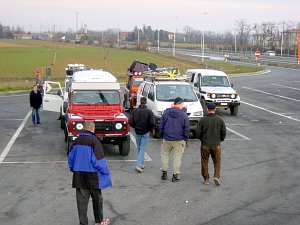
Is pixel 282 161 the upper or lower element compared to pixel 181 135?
lower

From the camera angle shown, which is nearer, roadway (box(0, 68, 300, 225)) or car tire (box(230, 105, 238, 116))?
roadway (box(0, 68, 300, 225))

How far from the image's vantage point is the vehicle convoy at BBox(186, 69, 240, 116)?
72.2 ft

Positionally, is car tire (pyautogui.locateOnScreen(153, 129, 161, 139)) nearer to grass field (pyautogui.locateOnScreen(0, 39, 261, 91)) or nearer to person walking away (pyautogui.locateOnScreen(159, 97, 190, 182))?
person walking away (pyautogui.locateOnScreen(159, 97, 190, 182))

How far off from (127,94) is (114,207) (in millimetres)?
14944

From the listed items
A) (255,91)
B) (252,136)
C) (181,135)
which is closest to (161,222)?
(181,135)

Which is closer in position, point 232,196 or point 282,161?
point 232,196

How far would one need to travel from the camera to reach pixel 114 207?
9234 mm

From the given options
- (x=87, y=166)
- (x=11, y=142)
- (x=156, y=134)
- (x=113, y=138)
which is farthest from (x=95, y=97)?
(x=87, y=166)

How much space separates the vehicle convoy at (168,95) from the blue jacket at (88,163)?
29.8 feet

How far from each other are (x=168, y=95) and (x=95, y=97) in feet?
11.3

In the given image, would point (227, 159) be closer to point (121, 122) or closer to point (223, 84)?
point (121, 122)

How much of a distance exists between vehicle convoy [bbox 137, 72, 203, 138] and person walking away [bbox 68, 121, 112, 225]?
900 cm

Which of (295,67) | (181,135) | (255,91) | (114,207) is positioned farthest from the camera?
(295,67)

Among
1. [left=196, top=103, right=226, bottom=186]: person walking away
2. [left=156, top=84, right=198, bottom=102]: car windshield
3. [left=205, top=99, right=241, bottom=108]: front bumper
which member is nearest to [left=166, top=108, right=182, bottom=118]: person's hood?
[left=196, top=103, right=226, bottom=186]: person walking away
